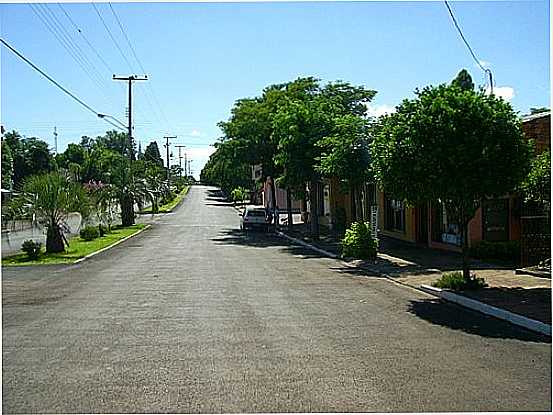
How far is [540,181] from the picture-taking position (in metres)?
14.3

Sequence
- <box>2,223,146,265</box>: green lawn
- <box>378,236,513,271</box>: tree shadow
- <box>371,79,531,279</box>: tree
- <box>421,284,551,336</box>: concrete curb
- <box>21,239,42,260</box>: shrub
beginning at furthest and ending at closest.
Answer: <box>21,239,42,260</box>: shrub → <box>2,223,146,265</box>: green lawn → <box>378,236,513,271</box>: tree shadow → <box>371,79,531,279</box>: tree → <box>421,284,551,336</box>: concrete curb

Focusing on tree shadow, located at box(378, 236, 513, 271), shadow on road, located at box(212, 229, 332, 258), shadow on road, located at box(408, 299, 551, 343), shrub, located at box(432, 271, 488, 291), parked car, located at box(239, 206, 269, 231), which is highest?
parked car, located at box(239, 206, 269, 231)

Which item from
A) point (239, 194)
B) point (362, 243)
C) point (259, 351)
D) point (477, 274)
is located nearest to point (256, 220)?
point (362, 243)

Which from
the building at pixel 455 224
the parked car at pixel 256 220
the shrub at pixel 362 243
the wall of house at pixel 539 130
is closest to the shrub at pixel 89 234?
the parked car at pixel 256 220

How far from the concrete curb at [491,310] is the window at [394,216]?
15.6 meters

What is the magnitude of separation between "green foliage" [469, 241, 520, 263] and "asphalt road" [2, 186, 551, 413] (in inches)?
172

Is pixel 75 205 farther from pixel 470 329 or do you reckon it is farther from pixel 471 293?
pixel 470 329

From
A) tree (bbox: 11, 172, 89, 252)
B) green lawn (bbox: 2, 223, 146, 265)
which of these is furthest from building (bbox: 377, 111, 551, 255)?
tree (bbox: 11, 172, 89, 252)

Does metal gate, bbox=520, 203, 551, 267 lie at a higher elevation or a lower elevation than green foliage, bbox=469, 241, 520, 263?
higher

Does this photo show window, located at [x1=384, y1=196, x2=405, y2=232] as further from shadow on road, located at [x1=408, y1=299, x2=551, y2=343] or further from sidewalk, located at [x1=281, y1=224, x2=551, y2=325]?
shadow on road, located at [x1=408, y1=299, x2=551, y2=343]

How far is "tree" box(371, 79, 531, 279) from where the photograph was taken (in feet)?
47.2

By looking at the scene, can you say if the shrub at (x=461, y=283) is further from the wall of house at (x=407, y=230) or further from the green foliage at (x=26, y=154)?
the green foliage at (x=26, y=154)

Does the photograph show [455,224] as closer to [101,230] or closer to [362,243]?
[362,243]

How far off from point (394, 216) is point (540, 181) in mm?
19107
